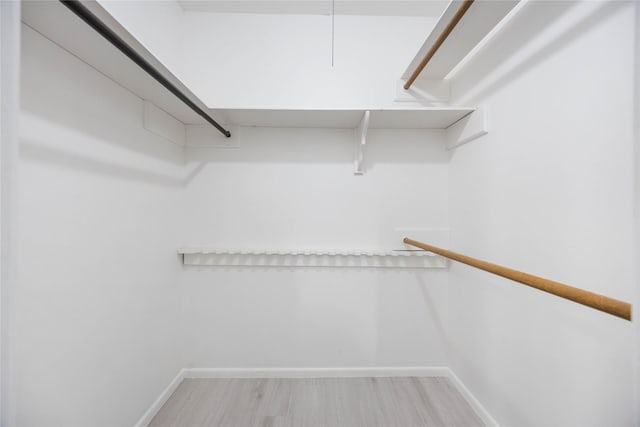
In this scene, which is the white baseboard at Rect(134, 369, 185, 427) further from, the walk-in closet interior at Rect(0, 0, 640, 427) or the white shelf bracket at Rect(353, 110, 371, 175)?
the white shelf bracket at Rect(353, 110, 371, 175)

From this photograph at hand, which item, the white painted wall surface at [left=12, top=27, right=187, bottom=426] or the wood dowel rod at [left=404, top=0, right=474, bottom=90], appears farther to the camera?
the wood dowel rod at [left=404, top=0, right=474, bottom=90]

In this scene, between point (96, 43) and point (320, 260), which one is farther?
point (320, 260)

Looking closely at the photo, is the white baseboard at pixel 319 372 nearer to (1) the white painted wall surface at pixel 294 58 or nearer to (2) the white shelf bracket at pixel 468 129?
(2) the white shelf bracket at pixel 468 129

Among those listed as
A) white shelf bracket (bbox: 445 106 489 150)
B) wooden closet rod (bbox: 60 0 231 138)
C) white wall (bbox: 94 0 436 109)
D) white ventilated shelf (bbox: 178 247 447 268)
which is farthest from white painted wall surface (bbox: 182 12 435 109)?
white ventilated shelf (bbox: 178 247 447 268)

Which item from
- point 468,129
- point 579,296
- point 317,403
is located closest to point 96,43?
point 579,296

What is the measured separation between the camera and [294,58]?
5.25 ft

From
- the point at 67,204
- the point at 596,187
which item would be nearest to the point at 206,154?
the point at 67,204

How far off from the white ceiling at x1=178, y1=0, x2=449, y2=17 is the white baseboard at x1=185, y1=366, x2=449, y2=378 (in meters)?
2.22

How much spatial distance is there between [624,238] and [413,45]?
1.48 m

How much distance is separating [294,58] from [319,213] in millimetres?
984

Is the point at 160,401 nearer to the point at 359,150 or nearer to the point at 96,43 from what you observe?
the point at 96,43

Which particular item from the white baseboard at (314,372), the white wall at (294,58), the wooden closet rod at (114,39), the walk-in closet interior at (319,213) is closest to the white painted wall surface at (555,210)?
the walk-in closet interior at (319,213)

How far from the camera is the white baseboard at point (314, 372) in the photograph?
1.59 metres

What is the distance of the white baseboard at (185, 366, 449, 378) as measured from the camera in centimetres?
159
